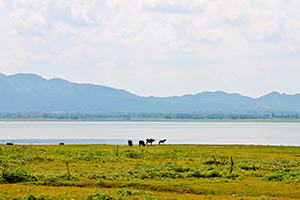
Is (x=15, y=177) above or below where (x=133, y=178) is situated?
above

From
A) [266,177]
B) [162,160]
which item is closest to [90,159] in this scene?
[162,160]

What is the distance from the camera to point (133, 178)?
37844 mm

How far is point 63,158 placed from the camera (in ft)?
166

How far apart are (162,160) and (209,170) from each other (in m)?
11.1

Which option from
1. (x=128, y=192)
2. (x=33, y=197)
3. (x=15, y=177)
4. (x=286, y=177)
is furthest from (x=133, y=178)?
(x=286, y=177)

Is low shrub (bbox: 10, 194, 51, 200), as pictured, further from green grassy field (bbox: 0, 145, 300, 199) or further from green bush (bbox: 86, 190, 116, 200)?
green bush (bbox: 86, 190, 116, 200)

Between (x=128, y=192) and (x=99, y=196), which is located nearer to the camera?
(x=99, y=196)

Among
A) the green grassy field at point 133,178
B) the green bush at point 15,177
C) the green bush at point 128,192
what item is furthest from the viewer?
the green bush at point 15,177

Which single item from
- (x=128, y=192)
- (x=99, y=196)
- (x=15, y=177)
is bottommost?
(x=128, y=192)

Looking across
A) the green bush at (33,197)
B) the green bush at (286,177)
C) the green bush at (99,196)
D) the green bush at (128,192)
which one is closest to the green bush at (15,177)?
the green bush at (33,197)

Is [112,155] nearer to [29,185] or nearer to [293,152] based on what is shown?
[29,185]

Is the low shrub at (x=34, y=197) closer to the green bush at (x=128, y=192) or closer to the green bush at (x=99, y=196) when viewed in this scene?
the green bush at (x=99, y=196)

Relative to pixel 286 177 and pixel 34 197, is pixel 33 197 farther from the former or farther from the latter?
pixel 286 177

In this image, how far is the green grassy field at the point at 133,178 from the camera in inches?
1231
